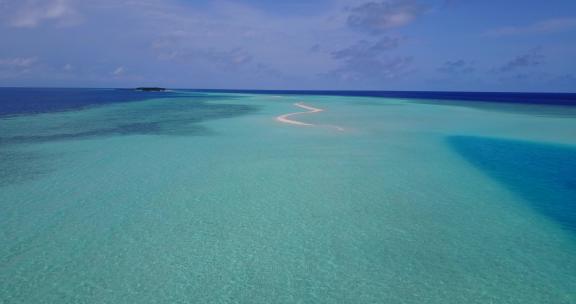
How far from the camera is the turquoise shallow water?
4066 mm

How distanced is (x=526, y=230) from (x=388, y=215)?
213 cm

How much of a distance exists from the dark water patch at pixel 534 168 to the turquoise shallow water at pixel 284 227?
2.7 inches

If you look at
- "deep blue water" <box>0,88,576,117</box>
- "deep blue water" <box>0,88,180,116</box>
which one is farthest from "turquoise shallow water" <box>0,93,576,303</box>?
"deep blue water" <box>0,88,576,117</box>

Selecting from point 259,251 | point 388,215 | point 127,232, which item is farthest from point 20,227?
point 388,215

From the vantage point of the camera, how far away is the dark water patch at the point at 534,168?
270 inches

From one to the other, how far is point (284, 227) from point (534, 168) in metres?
8.08

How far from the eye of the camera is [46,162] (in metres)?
9.91

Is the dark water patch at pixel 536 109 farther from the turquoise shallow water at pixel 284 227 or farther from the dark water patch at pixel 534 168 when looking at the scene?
the turquoise shallow water at pixel 284 227

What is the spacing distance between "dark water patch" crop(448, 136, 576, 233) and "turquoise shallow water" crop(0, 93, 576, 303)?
0.23 feet

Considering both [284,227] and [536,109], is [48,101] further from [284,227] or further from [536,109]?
[536,109]

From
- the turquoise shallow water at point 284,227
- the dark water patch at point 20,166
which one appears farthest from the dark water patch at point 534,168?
the dark water patch at point 20,166

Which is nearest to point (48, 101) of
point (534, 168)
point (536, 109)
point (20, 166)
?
point (20, 166)

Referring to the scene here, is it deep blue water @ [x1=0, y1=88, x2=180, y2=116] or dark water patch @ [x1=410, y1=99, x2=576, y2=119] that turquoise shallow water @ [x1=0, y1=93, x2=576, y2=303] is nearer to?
dark water patch @ [x1=410, y1=99, x2=576, y2=119]

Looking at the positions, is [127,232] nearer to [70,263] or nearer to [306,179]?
[70,263]
